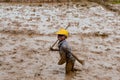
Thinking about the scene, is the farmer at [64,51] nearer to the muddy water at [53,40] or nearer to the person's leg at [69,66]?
the person's leg at [69,66]

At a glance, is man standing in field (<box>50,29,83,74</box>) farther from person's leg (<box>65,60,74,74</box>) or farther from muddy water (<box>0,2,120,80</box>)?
muddy water (<box>0,2,120,80</box>)

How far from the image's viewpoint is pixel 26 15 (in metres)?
13.8

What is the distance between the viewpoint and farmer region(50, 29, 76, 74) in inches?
266

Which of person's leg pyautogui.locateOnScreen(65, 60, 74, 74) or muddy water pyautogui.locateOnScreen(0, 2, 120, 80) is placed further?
muddy water pyautogui.locateOnScreen(0, 2, 120, 80)

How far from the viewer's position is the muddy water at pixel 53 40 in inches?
281

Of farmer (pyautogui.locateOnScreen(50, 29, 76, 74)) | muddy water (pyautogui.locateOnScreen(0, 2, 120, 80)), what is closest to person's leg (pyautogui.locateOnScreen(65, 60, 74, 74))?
farmer (pyautogui.locateOnScreen(50, 29, 76, 74))

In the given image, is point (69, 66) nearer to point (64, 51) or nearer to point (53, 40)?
point (64, 51)

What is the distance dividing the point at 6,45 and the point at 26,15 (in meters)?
4.64

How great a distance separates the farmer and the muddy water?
22cm

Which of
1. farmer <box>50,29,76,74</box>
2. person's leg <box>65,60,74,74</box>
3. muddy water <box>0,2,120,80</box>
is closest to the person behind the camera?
farmer <box>50,29,76,74</box>

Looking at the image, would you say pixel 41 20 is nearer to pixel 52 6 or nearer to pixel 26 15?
pixel 26 15

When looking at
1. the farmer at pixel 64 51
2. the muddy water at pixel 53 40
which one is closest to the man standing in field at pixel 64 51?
the farmer at pixel 64 51

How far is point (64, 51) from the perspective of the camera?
6.88 metres

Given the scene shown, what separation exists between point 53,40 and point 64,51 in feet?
9.89
